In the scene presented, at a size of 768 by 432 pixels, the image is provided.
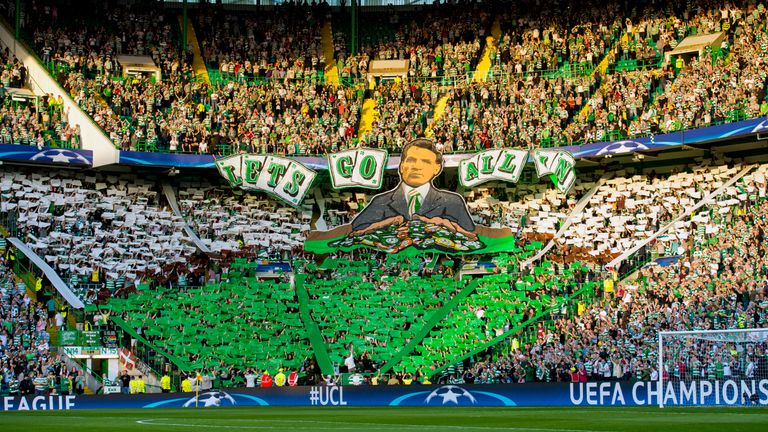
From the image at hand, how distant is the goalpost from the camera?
29.2 m

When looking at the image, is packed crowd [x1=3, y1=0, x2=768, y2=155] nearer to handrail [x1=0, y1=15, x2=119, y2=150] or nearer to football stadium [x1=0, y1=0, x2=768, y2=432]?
football stadium [x1=0, y1=0, x2=768, y2=432]

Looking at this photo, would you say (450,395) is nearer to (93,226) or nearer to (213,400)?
(213,400)

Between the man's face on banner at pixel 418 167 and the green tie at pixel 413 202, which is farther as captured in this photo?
the man's face on banner at pixel 418 167

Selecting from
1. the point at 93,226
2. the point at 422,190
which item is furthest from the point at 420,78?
the point at 93,226

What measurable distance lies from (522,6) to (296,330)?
2220 centimetres

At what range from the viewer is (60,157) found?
47469 mm

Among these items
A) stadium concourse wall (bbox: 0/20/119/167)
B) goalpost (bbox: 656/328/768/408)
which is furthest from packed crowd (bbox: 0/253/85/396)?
goalpost (bbox: 656/328/768/408)

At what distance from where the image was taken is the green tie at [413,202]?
1885 inches

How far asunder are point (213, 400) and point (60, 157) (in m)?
15.0

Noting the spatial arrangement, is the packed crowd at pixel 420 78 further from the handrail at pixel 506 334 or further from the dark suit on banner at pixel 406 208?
the handrail at pixel 506 334

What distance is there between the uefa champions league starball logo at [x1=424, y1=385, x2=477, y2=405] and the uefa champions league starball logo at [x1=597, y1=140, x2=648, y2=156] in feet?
47.4

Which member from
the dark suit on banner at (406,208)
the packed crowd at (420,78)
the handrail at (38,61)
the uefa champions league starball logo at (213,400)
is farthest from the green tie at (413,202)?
the uefa champions league starball logo at (213,400)

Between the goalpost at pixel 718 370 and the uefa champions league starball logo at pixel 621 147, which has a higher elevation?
the uefa champions league starball logo at pixel 621 147

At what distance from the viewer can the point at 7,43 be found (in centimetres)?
5188
